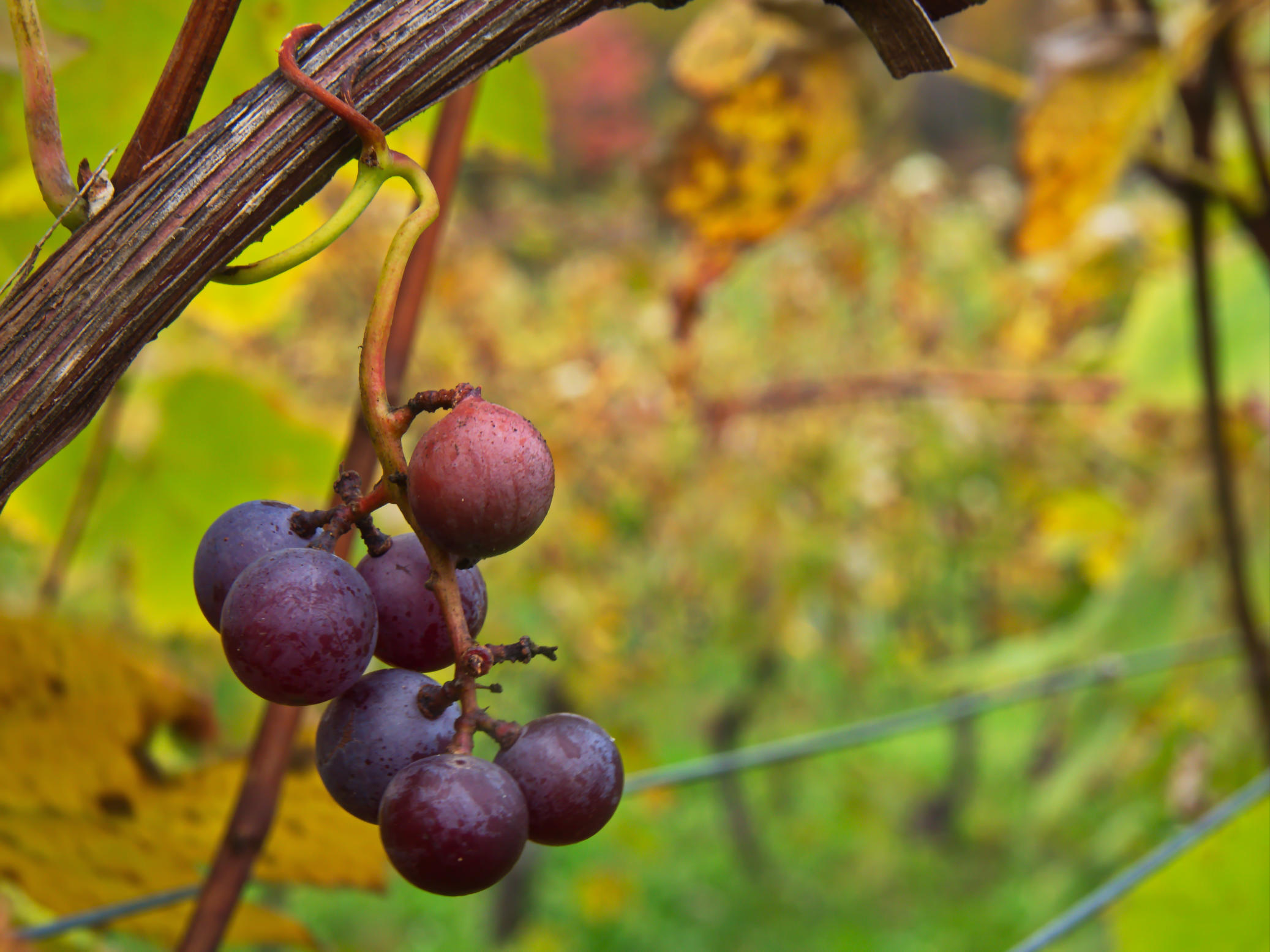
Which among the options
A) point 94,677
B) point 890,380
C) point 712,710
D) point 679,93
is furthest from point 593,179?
point 94,677

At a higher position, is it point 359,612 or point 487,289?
point 487,289

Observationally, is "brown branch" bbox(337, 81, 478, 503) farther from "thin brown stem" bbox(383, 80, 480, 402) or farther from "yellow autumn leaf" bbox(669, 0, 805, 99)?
"yellow autumn leaf" bbox(669, 0, 805, 99)

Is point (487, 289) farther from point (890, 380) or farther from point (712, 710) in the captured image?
point (712, 710)

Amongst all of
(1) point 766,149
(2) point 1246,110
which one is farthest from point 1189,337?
(1) point 766,149

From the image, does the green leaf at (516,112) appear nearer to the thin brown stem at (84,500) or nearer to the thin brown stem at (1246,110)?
the thin brown stem at (84,500)

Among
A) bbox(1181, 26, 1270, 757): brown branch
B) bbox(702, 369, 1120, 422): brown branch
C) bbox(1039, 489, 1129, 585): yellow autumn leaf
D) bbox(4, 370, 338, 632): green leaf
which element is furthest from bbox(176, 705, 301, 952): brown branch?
bbox(1039, 489, 1129, 585): yellow autumn leaf

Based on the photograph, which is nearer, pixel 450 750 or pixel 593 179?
pixel 450 750
